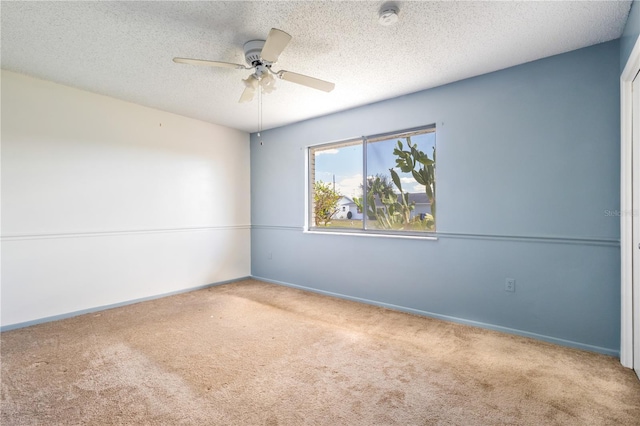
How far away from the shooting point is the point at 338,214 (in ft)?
13.7

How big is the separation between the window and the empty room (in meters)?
0.03

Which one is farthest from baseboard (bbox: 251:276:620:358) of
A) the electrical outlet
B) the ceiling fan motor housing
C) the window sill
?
the ceiling fan motor housing

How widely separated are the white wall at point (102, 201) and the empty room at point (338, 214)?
23mm

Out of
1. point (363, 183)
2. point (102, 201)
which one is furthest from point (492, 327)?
point (102, 201)

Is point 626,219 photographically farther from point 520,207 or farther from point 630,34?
point 630,34

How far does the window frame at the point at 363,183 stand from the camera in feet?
11.0

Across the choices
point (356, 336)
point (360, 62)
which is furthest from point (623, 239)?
point (360, 62)

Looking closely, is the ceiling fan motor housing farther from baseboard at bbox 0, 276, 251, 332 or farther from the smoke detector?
baseboard at bbox 0, 276, 251, 332

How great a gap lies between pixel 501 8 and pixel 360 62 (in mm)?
1060

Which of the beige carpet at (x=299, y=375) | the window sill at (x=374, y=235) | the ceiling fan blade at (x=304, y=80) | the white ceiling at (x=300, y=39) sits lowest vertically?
the beige carpet at (x=299, y=375)

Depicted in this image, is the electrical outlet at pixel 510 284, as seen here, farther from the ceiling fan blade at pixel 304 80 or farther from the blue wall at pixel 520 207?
the ceiling fan blade at pixel 304 80

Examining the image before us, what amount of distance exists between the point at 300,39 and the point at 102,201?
9.18ft

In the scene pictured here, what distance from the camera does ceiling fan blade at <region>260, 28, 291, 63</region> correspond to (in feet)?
6.02

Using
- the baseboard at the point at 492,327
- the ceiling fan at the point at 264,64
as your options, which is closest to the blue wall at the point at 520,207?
the baseboard at the point at 492,327
